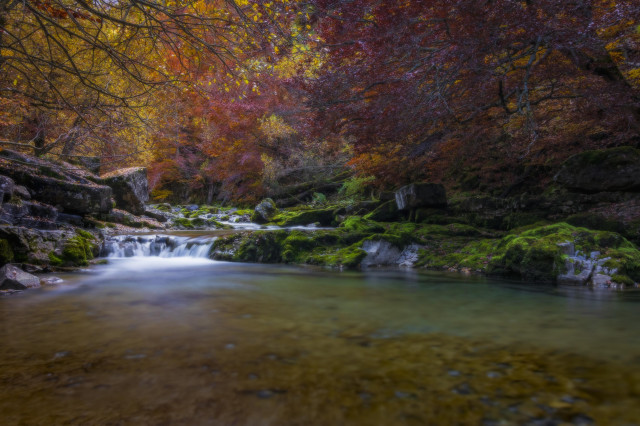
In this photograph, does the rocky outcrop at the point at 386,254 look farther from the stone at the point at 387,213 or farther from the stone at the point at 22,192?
the stone at the point at 22,192

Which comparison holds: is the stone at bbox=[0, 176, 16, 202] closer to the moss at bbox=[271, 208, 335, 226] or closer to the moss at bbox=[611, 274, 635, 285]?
the moss at bbox=[271, 208, 335, 226]

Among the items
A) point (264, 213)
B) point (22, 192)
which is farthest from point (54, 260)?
point (264, 213)

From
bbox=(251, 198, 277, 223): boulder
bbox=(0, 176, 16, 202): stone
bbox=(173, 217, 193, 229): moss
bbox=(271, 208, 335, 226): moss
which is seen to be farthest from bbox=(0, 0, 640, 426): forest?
bbox=(251, 198, 277, 223): boulder

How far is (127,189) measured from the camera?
13.9m

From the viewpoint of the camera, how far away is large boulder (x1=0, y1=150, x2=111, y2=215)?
902 cm

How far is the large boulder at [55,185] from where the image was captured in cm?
902

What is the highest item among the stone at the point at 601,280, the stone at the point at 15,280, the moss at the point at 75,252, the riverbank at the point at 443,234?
the riverbank at the point at 443,234

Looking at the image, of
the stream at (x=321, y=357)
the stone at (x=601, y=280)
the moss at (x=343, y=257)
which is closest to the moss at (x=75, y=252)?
the stream at (x=321, y=357)

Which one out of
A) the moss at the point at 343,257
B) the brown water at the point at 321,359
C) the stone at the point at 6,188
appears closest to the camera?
the brown water at the point at 321,359

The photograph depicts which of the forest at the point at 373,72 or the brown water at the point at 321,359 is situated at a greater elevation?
the forest at the point at 373,72

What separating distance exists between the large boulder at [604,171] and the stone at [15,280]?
9.37 metres

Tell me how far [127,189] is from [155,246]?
6183 millimetres

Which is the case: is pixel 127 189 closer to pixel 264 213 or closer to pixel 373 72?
pixel 264 213

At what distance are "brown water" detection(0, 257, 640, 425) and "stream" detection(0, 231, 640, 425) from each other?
10mm
